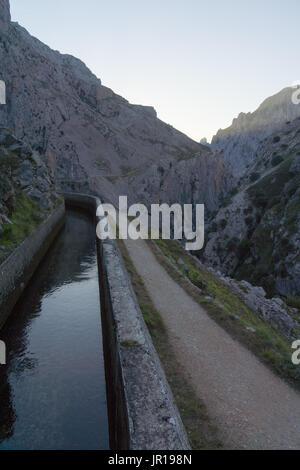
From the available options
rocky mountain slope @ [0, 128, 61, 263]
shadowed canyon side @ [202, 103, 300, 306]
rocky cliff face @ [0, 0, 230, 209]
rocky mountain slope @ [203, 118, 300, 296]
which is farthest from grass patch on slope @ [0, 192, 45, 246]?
rocky cliff face @ [0, 0, 230, 209]

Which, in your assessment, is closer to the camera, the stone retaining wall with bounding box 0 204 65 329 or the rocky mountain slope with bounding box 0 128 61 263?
the stone retaining wall with bounding box 0 204 65 329

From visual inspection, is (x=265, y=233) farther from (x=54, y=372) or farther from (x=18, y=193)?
(x=54, y=372)

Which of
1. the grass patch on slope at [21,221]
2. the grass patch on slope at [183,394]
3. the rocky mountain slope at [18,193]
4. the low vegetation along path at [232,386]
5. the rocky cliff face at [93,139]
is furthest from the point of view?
the rocky cliff face at [93,139]

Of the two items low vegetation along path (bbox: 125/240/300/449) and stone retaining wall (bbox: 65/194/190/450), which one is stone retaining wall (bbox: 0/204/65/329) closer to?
stone retaining wall (bbox: 65/194/190/450)

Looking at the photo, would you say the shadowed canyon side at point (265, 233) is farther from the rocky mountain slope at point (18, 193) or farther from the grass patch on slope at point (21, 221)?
the rocky mountain slope at point (18, 193)

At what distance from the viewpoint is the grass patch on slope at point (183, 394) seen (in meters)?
7.04

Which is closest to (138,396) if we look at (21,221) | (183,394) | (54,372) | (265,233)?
(183,394)

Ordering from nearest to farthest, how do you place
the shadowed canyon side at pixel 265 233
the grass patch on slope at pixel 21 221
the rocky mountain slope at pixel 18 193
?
the grass patch on slope at pixel 21 221 → the rocky mountain slope at pixel 18 193 → the shadowed canyon side at pixel 265 233

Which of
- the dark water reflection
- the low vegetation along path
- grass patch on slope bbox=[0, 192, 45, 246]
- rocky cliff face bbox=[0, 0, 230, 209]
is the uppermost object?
rocky cliff face bbox=[0, 0, 230, 209]

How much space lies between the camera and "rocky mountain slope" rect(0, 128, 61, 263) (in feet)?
67.0

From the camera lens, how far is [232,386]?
352 inches

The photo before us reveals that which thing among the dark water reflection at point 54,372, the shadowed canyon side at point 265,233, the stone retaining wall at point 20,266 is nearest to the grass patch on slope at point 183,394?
the dark water reflection at point 54,372

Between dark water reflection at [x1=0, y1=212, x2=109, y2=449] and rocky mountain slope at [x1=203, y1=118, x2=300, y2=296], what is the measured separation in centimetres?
2952

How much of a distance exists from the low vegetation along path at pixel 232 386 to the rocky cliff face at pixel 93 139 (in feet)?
195
